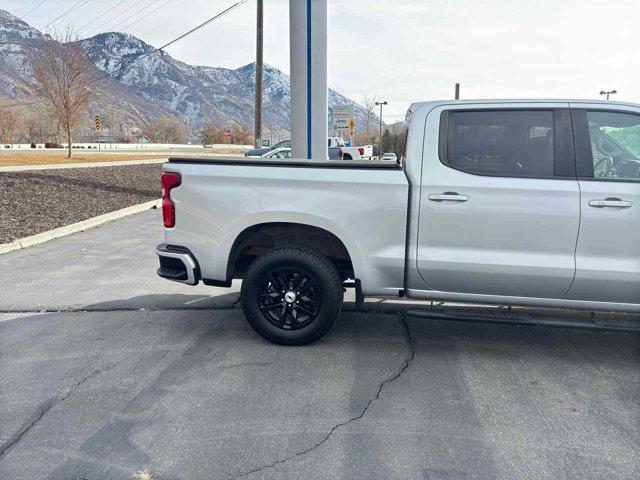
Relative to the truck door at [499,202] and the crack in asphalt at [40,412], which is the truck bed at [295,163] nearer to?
the truck door at [499,202]

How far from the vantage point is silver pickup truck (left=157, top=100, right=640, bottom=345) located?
371cm

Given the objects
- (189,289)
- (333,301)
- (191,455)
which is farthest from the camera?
(189,289)

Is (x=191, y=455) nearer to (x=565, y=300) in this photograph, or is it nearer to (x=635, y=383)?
(x=565, y=300)

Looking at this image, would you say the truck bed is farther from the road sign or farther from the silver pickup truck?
the road sign

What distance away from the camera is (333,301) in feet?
13.4

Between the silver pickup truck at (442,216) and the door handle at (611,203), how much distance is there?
0.04 ft

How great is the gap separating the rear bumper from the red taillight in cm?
23

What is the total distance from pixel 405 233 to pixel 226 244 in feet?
4.85

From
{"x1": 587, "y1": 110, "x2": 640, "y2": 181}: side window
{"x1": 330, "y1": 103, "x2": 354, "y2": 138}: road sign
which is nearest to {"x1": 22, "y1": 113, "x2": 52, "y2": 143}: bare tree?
{"x1": 330, "y1": 103, "x2": 354, "y2": 138}: road sign

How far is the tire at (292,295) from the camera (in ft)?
13.5

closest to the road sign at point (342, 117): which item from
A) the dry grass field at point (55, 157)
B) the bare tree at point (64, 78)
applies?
the dry grass field at point (55, 157)

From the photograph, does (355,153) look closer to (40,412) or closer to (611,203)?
(611,203)

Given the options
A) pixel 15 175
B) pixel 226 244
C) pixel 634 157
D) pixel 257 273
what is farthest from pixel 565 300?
pixel 15 175

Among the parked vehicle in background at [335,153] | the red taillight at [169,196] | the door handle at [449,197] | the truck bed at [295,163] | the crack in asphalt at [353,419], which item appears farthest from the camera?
the parked vehicle in background at [335,153]
